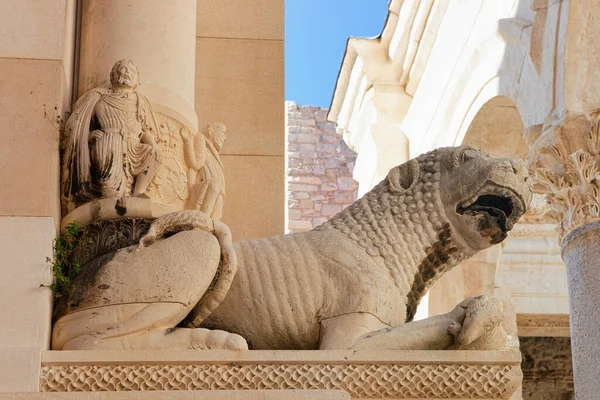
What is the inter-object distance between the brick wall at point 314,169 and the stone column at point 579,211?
9528 mm

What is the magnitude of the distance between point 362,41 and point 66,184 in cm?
1130

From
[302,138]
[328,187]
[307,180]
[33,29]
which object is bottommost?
[33,29]

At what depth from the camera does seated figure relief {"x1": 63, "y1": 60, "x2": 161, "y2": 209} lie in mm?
5453

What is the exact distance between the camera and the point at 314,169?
22031mm

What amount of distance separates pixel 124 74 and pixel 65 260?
88cm

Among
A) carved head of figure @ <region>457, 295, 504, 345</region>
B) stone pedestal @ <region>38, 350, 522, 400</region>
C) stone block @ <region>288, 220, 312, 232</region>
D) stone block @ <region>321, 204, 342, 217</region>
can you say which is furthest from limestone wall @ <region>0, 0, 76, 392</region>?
stone block @ <region>321, 204, 342, 217</region>

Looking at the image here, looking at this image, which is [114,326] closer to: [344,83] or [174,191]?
[174,191]

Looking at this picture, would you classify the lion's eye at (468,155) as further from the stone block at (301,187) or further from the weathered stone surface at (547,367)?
the stone block at (301,187)

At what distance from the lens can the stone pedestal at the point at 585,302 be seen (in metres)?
10.6

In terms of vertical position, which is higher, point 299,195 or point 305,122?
point 305,122

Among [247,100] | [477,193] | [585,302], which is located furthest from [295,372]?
[585,302]

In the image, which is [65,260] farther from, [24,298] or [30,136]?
[30,136]

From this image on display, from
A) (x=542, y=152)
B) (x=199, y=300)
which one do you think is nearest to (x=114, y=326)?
(x=199, y=300)

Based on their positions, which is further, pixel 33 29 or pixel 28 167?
pixel 33 29
